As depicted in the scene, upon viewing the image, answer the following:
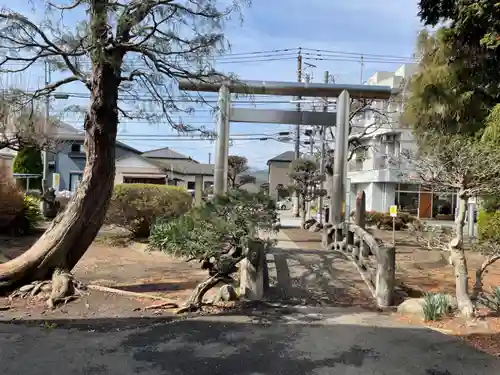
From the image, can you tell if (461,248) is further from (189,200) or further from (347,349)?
(189,200)

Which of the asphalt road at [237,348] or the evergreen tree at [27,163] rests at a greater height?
the evergreen tree at [27,163]

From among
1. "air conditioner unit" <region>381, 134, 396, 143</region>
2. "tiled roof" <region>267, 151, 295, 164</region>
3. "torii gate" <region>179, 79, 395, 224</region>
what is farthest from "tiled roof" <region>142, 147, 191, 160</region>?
"torii gate" <region>179, 79, 395, 224</region>

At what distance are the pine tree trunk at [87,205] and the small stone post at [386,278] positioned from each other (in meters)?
4.98

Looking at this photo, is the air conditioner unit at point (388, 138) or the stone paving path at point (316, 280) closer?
the stone paving path at point (316, 280)

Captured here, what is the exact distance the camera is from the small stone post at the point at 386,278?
7352 millimetres

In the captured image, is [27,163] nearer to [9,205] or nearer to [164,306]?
[9,205]

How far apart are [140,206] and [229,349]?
10372mm

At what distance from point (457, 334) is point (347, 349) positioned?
1.55 meters

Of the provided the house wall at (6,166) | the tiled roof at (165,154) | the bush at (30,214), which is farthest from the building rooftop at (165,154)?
the bush at (30,214)

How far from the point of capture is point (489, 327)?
5.85 metres

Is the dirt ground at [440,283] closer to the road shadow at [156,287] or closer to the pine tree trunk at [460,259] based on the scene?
the pine tree trunk at [460,259]

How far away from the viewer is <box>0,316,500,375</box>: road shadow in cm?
446

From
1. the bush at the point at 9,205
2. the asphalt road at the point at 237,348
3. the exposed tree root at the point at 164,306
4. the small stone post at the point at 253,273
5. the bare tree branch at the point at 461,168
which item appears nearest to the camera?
the asphalt road at the point at 237,348

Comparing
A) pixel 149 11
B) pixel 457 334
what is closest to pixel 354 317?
pixel 457 334
